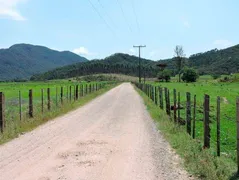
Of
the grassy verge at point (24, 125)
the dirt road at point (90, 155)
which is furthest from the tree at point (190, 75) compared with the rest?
the dirt road at point (90, 155)

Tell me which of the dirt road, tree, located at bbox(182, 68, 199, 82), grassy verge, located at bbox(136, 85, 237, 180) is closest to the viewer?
grassy verge, located at bbox(136, 85, 237, 180)

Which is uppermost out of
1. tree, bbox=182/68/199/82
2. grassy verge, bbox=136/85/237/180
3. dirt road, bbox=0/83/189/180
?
tree, bbox=182/68/199/82

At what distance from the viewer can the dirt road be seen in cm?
839

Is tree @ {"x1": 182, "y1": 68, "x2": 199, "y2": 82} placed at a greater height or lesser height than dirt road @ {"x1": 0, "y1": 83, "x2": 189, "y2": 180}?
greater

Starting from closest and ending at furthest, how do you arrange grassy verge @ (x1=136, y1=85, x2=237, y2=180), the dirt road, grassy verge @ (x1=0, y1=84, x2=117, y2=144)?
grassy verge @ (x1=136, y1=85, x2=237, y2=180) → the dirt road → grassy verge @ (x1=0, y1=84, x2=117, y2=144)

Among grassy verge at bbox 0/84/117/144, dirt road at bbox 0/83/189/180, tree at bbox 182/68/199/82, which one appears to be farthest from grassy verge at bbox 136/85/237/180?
tree at bbox 182/68/199/82

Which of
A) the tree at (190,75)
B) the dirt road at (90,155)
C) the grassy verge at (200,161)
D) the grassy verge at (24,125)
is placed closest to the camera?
the grassy verge at (200,161)

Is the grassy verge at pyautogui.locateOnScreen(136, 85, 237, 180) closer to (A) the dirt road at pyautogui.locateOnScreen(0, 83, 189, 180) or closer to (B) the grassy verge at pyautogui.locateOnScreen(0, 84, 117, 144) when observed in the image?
(A) the dirt road at pyautogui.locateOnScreen(0, 83, 189, 180)

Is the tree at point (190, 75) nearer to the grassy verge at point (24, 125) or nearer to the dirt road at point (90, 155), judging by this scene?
the grassy verge at point (24, 125)

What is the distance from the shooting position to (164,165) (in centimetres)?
932

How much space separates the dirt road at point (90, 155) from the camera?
8.39 m

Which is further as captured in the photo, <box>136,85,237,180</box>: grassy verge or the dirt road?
the dirt road

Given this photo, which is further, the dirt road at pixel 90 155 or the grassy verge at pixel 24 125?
the grassy verge at pixel 24 125

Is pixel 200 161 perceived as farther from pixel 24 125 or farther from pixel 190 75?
pixel 190 75
